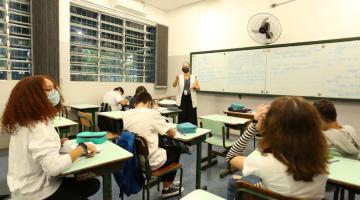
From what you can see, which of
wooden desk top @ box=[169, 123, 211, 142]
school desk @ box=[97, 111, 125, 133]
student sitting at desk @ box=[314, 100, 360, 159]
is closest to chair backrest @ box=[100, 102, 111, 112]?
school desk @ box=[97, 111, 125, 133]

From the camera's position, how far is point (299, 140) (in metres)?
0.95

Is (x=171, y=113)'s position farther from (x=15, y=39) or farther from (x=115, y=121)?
(x=15, y=39)

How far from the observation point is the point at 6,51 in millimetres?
3861

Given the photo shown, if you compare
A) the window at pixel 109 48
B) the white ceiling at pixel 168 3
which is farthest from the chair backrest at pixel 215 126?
the white ceiling at pixel 168 3

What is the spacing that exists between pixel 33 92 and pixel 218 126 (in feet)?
7.12

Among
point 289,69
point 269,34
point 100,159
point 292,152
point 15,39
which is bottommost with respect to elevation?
point 100,159

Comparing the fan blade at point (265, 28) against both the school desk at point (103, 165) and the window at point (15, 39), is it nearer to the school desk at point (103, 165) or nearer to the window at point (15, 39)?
the school desk at point (103, 165)

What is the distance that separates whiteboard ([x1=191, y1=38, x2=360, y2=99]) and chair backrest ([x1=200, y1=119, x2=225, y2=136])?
6.45 feet

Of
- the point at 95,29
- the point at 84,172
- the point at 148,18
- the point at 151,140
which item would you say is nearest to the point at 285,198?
the point at 84,172

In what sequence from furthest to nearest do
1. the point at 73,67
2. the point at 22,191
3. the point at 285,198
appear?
1. the point at 73,67
2. the point at 22,191
3. the point at 285,198

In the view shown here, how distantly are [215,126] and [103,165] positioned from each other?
5.95 feet

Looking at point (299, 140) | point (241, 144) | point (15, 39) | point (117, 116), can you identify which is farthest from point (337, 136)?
point (15, 39)

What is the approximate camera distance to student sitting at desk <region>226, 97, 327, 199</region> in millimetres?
946

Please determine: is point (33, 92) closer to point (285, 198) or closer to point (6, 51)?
point (285, 198)
